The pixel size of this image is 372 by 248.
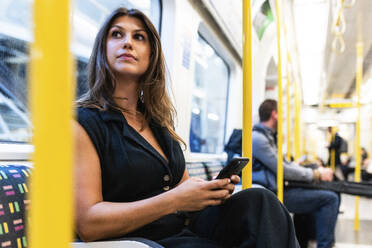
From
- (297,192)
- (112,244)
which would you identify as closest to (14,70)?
(112,244)

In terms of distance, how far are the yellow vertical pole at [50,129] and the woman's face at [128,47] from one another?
96 cm

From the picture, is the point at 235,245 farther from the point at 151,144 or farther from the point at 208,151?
the point at 208,151

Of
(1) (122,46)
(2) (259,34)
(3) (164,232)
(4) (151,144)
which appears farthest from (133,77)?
(2) (259,34)

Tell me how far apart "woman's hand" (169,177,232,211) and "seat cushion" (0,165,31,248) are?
483mm

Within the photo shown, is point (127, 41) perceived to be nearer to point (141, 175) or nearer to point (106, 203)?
point (141, 175)

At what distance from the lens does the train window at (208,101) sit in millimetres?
3891

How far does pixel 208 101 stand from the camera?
4586 mm

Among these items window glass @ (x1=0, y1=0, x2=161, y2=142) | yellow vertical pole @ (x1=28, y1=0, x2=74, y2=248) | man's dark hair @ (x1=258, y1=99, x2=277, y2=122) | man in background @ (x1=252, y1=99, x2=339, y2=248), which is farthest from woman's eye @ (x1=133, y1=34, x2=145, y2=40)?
man's dark hair @ (x1=258, y1=99, x2=277, y2=122)

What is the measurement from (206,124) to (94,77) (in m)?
3.07

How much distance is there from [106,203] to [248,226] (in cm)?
45

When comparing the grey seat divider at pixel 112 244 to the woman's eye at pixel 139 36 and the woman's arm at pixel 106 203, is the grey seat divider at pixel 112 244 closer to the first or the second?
the woman's arm at pixel 106 203

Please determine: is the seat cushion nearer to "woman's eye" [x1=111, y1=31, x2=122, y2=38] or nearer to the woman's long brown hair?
the woman's long brown hair

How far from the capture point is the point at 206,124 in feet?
14.4

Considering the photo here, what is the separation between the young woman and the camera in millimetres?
1092
